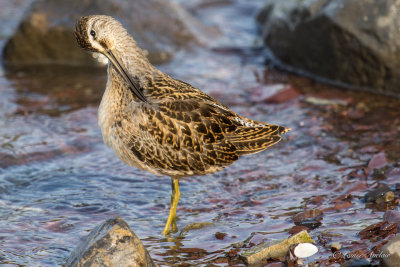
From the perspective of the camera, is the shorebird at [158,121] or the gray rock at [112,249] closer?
the gray rock at [112,249]

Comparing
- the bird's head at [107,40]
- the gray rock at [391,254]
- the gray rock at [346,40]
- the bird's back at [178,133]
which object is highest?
the gray rock at [346,40]

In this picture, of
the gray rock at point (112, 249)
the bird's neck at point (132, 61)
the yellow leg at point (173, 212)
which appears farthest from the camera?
the bird's neck at point (132, 61)

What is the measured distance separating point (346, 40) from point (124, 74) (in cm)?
519

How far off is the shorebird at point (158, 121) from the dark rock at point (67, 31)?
5.82 metres

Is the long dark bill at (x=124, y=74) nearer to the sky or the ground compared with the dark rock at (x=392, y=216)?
nearer to the sky

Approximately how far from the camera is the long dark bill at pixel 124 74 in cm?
669

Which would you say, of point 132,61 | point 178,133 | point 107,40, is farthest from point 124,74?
point 178,133

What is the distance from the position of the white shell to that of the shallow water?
9 centimetres

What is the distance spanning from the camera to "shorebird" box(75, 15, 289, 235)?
6.59 meters

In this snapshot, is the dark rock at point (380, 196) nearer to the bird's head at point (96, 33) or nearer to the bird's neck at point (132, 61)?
the bird's neck at point (132, 61)

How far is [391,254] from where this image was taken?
519 centimetres

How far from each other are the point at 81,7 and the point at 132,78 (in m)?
6.33

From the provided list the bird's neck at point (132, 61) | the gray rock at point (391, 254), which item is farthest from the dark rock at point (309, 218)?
the bird's neck at point (132, 61)

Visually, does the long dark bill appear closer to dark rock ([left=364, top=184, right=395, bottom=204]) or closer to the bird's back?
the bird's back
